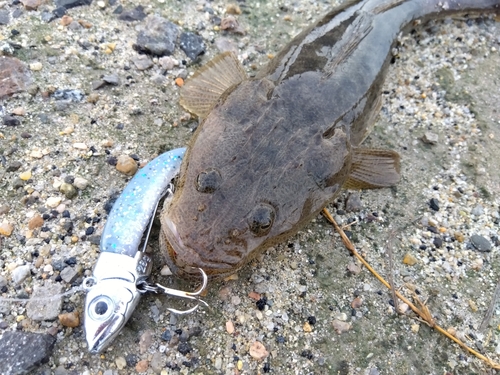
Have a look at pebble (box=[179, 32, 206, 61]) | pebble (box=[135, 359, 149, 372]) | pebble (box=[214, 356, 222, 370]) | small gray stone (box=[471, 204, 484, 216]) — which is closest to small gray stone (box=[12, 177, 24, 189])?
pebble (box=[135, 359, 149, 372])

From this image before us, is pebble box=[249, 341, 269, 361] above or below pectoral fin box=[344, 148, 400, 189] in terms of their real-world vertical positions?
below

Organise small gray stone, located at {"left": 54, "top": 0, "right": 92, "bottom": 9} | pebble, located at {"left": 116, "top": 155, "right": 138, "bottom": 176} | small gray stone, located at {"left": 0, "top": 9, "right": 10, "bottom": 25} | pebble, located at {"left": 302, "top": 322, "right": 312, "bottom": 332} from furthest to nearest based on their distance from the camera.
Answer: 1. small gray stone, located at {"left": 54, "top": 0, "right": 92, "bottom": 9}
2. small gray stone, located at {"left": 0, "top": 9, "right": 10, "bottom": 25}
3. pebble, located at {"left": 116, "top": 155, "right": 138, "bottom": 176}
4. pebble, located at {"left": 302, "top": 322, "right": 312, "bottom": 332}

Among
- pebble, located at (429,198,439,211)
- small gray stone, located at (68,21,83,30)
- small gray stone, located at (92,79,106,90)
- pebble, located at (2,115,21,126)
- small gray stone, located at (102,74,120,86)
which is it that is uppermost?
small gray stone, located at (68,21,83,30)

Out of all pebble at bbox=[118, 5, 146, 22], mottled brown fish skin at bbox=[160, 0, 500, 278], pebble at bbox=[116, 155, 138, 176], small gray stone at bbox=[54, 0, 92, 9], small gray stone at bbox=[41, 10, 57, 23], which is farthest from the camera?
pebble at bbox=[118, 5, 146, 22]

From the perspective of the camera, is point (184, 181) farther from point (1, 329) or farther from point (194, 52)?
point (194, 52)

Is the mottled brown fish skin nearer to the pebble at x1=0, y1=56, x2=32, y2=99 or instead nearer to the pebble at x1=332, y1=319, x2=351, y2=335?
the pebble at x1=332, y1=319, x2=351, y2=335

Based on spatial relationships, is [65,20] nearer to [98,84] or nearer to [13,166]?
[98,84]

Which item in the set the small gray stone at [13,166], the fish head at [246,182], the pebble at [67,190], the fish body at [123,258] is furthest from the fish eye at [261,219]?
the small gray stone at [13,166]

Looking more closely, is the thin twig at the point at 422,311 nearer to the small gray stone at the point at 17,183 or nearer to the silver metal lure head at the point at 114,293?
the silver metal lure head at the point at 114,293
